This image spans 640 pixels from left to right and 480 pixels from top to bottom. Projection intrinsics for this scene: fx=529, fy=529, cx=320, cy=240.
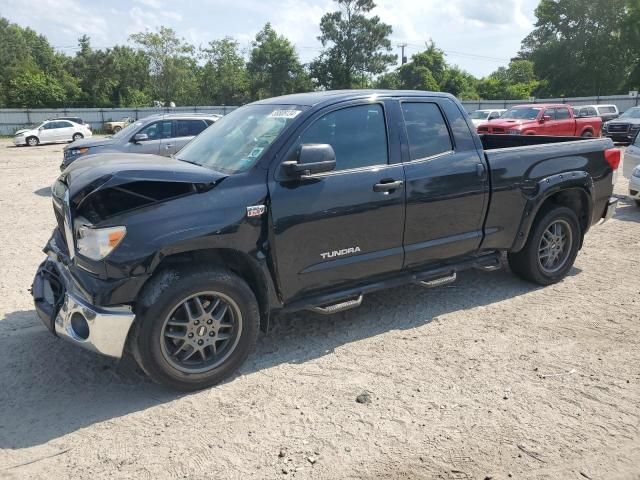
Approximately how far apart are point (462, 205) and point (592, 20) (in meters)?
63.3

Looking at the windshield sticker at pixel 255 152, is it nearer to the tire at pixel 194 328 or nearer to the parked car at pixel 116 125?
the tire at pixel 194 328

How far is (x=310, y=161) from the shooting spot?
3775 millimetres

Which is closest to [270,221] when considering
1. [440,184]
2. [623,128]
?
[440,184]

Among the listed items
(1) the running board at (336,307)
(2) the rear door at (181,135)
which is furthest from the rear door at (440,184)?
(2) the rear door at (181,135)

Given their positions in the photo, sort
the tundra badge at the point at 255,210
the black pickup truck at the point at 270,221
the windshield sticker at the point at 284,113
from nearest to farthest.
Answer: the black pickup truck at the point at 270,221
the tundra badge at the point at 255,210
the windshield sticker at the point at 284,113

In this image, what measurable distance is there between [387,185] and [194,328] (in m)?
1.86

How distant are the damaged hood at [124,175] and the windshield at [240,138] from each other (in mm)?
291

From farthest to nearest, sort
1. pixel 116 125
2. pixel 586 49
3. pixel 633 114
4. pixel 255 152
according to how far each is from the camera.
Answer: pixel 586 49 < pixel 116 125 < pixel 633 114 < pixel 255 152

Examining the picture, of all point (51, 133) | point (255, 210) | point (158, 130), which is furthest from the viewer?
point (51, 133)

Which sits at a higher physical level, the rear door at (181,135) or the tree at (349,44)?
the tree at (349,44)

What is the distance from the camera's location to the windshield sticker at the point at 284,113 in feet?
13.6

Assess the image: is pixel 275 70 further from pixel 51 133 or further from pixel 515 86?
pixel 51 133

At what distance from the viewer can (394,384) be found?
3.73 metres

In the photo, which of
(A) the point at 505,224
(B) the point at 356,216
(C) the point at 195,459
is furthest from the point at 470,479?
(A) the point at 505,224
